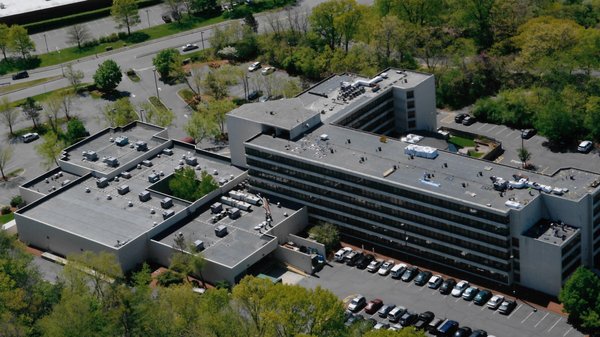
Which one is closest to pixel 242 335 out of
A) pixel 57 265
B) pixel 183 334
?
pixel 183 334

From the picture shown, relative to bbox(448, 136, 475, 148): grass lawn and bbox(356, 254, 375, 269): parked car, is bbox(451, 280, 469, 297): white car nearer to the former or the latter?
bbox(356, 254, 375, 269): parked car

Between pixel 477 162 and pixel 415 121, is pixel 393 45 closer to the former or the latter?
pixel 415 121

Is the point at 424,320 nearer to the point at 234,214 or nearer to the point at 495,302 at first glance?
the point at 495,302

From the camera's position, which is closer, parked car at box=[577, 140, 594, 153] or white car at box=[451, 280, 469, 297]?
white car at box=[451, 280, 469, 297]

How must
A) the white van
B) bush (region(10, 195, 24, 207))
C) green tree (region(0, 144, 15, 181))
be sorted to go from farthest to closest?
green tree (region(0, 144, 15, 181)), bush (region(10, 195, 24, 207)), the white van

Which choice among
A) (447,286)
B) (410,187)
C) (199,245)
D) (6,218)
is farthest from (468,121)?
(6,218)

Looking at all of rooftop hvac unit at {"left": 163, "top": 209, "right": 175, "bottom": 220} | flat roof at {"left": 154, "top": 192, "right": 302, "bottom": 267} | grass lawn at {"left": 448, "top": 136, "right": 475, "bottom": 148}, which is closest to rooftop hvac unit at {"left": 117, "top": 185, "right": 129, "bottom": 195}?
rooftop hvac unit at {"left": 163, "top": 209, "right": 175, "bottom": 220}

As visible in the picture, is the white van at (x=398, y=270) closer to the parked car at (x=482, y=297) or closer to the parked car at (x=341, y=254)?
the parked car at (x=341, y=254)
